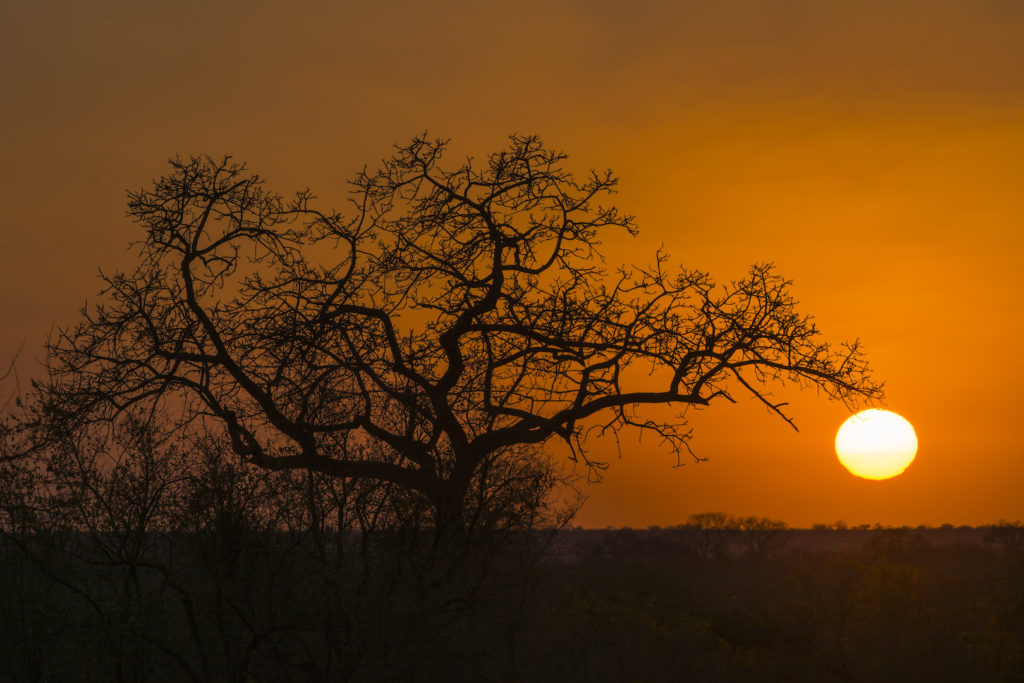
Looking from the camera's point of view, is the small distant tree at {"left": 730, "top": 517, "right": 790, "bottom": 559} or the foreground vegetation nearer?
the foreground vegetation

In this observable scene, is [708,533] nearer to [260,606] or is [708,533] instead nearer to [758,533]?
[758,533]

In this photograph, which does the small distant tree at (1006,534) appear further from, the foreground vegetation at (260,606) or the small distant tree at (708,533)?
the foreground vegetation at (260,606)

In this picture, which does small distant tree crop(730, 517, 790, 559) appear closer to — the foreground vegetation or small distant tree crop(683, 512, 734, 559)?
small distant tree crop(683, 512, 734, 559)

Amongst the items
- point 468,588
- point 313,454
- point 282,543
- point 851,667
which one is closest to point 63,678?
point 282,543

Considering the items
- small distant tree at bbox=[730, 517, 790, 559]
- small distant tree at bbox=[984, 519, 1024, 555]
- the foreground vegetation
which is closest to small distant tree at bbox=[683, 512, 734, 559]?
small distant tree at bbox=[730, 517, 790, 559]

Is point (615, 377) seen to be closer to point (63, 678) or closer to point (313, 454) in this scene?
point (313, 454)

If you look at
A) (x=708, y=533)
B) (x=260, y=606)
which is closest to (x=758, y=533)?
(x=708, y=533)

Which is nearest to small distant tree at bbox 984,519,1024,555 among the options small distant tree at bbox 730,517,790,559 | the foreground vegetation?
small distant tree at bbox 730,517,790,559

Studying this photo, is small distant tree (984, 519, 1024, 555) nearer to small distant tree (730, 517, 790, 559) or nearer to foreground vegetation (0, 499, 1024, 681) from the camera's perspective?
small distant tree (730, 517, 790, 559)

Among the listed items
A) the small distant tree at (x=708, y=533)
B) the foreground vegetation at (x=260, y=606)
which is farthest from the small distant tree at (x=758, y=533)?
the foreground vegetation at (x=260, y=606)

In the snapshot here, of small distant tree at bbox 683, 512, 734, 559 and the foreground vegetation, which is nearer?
the foreground vegetation

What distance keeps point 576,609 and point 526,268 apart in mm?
19646

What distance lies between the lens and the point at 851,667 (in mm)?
31438

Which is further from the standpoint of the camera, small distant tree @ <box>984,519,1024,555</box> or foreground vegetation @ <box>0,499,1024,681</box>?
small distant tree @ <box>984,519,1024,555</box>
